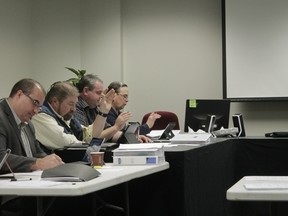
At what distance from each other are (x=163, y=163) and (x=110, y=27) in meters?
3.92

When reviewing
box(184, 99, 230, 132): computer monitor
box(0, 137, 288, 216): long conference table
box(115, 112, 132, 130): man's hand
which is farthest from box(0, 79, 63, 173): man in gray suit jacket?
box(184, 99, 230, 132): computer monitor

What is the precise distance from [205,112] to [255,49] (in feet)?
5.14

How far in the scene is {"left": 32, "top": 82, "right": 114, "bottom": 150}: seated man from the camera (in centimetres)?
312

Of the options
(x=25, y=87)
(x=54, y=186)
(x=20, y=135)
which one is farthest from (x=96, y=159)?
(x=54, y=186)

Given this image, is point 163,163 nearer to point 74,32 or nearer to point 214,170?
point 214,170

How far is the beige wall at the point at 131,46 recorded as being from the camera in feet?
19.6

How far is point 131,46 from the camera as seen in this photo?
250 inches

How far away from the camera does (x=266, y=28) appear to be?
559 cm

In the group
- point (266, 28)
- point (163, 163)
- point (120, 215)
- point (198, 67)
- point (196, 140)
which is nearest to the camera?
point (163, 163)

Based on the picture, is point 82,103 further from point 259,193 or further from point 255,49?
point 259,193

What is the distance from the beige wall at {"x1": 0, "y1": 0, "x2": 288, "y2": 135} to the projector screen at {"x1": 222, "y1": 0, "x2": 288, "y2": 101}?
8.8 inches

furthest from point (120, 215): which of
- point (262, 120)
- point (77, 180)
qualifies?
point (262, 120)

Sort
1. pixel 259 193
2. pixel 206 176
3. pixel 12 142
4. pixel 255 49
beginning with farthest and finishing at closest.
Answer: pixel 255 49, pixel 206 176, pixel 12 142, pixel 259 193

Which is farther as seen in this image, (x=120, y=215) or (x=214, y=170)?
(x=214, y=170)
